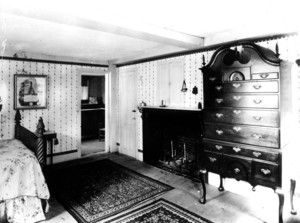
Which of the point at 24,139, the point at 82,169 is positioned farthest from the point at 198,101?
the point at 24,139

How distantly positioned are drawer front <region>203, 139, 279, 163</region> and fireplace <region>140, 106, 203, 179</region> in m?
0.92

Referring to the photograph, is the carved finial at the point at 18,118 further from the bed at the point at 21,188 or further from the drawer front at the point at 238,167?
the drawer front at the point at 238,167

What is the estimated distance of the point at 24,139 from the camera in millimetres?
4422

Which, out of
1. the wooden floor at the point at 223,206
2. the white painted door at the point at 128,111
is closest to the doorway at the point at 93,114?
the white painted door at the point at 128,111

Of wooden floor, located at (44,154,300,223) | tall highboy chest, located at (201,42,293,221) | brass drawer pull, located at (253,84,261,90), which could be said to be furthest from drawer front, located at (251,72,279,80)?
wooden floor, located at (44,154,300,223)

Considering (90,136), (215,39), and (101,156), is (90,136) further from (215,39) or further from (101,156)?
(215,39)

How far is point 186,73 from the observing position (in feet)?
16.0

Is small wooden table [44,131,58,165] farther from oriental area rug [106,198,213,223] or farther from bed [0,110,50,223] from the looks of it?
oriental area rug [106,198,213,223]

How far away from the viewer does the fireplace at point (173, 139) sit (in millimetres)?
4670

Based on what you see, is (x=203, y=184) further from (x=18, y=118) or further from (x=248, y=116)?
(x=18, y=118)

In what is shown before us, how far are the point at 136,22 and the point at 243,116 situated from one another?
2041mm

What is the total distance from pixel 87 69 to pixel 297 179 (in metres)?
5.59

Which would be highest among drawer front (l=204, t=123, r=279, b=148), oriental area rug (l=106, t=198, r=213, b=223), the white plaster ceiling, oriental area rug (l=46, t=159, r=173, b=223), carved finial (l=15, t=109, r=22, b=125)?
the white plaster ceiling

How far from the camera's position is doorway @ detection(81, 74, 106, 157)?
8.52m
